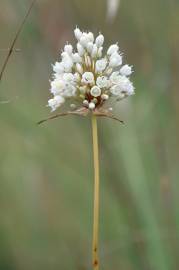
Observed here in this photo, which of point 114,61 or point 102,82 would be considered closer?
point 102,82

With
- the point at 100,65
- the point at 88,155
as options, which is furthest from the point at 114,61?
the point at 88,155

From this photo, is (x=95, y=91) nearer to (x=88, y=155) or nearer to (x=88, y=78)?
(x=88, y=78)

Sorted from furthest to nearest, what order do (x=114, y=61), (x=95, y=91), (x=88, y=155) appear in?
(x=88, y=155) → (x=114, y=61) → (x=95, y=91)

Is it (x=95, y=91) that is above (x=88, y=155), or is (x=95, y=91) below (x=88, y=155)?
below

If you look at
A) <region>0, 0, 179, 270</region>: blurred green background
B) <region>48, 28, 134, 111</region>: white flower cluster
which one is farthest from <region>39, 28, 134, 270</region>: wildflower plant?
<region>0, 0, 179, 270</region>: blurred green background

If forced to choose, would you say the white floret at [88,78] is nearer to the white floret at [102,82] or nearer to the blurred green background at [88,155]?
the white floret at [102,82]

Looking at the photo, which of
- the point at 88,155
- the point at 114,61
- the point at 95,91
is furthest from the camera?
the point at 88,155
